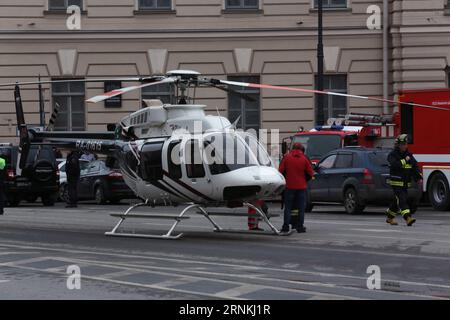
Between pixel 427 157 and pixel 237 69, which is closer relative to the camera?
pixel 427 157

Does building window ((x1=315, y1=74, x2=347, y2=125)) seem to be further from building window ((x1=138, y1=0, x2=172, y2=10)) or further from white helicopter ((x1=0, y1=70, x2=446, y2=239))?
white helicopter ((x1=0, y1=70, x2=446, y2=239))

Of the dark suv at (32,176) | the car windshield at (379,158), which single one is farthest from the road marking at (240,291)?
the dark suv at (32,176)

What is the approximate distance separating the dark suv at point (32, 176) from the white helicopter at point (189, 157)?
1183cm

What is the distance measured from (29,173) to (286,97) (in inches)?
438

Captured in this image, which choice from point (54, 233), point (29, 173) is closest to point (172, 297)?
point (54, 233)

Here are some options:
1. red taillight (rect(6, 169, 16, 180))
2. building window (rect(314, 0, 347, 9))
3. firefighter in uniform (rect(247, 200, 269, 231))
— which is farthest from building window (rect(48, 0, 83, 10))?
firefighter in uniform (rect(247, 200, 269, 231))

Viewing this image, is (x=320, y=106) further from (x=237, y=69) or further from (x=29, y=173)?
(x=29, y=173)

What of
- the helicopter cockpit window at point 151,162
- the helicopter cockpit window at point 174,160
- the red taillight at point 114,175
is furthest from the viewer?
the red taillight at point 114,175

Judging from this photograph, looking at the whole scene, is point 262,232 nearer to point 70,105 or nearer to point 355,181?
point 355,181

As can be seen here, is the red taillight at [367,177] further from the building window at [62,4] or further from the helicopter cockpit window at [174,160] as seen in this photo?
the building window at [62,4]

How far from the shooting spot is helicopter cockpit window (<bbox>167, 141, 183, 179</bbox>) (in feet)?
56.2

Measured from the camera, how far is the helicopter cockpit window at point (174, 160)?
17.1 meters

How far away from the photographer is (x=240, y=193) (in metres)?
16.5

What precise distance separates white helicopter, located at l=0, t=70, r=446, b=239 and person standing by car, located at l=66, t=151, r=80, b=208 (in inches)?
425
